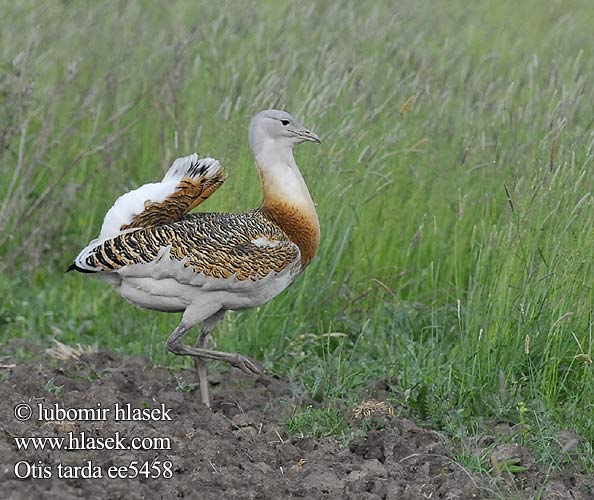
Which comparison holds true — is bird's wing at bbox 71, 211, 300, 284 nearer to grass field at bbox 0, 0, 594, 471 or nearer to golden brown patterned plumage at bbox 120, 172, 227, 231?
golden brown patterned plumage at bbox 120, 172, 227, 231

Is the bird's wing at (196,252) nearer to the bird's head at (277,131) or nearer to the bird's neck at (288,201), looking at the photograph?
the bird's neck at (288,201)

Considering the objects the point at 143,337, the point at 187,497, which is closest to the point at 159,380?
the point at 143,337

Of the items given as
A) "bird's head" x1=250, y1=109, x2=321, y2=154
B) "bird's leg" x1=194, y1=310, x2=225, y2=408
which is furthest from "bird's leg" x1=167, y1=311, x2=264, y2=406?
"bird's head" x1=250, y1=109, x2=321, y2=154

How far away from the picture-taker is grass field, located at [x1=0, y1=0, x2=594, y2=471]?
4973mm

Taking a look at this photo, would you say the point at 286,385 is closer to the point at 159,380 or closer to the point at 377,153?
the point at 159,380

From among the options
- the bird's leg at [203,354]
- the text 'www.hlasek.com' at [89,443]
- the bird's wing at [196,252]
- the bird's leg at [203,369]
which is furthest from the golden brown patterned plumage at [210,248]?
the text 'www.hlasek.com' at [89,443]

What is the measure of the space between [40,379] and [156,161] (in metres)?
2.63

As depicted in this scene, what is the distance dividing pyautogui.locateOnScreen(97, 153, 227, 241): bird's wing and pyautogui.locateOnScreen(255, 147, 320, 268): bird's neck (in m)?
0.23

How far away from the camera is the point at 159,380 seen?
17.1ft

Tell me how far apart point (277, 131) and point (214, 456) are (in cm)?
156

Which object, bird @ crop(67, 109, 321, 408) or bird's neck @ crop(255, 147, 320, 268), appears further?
bird's neck @ crop(255, 147, 320, 268)

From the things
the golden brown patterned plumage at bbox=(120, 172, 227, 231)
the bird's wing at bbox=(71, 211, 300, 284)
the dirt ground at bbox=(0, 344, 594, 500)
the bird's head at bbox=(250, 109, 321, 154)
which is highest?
the bird's head at bbox=(250, 109, 321, 154)

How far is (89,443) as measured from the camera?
4.09m

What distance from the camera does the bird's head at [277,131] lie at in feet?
16.5
